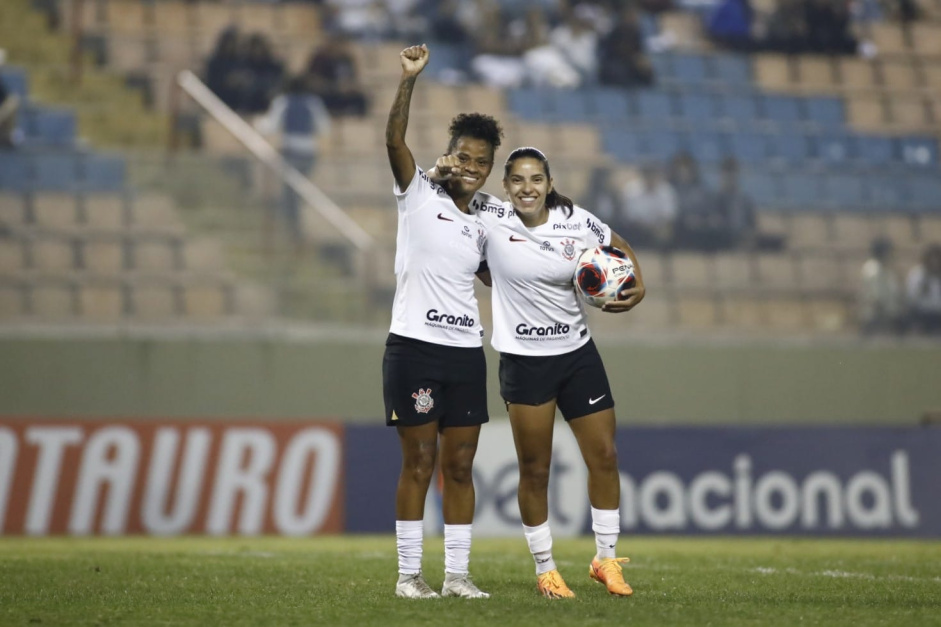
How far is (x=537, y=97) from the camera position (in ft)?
57.9

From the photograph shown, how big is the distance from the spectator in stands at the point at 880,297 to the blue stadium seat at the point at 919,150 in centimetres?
180

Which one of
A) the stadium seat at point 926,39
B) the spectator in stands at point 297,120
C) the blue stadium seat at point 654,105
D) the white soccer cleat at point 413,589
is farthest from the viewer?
the stadium seat at point 926,39

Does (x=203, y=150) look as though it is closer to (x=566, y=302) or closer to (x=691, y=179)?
(x=691, y=179)

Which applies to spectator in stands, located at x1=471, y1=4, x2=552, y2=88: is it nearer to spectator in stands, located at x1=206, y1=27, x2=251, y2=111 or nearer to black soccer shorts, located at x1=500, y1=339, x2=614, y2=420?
spectator in stands, located at x1=206, y1=27, x2=251, y2=111


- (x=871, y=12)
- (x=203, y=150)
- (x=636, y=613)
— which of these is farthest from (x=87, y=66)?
(x=636, y=613)

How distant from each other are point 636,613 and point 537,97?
12.3 metres

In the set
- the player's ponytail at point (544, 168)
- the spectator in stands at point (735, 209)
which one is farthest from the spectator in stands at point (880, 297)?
the player's ponytail at point (544, 168)

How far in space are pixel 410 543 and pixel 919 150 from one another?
1279 centimetres

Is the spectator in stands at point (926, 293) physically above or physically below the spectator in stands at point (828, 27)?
below

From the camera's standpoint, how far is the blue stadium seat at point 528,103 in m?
17.4

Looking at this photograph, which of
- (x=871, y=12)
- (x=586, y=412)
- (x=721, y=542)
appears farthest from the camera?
(x=871, y=12)

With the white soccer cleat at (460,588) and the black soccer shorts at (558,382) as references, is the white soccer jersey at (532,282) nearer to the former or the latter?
the black soccer shorts at (558,382)

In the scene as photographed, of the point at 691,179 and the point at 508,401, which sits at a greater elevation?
the point at 691,179

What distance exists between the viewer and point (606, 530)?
685 centimetres
